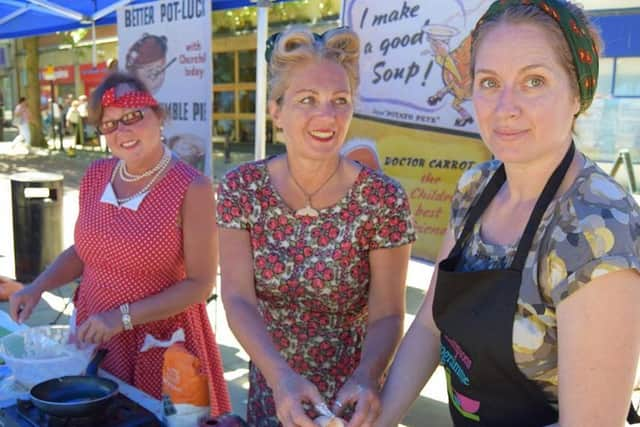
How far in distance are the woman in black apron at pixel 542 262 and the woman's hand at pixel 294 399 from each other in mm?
300

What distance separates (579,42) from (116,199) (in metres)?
1.68

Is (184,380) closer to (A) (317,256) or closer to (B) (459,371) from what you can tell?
(A) (317,256)

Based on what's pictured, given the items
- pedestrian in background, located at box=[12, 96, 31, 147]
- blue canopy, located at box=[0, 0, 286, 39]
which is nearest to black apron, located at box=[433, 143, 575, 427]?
blue canopy, located at box=[0, 0, 286, 39]

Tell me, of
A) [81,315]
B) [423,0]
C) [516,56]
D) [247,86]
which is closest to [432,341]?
[516,56]

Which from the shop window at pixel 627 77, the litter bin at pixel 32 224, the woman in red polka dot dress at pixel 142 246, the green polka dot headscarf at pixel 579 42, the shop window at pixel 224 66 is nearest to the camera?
the green polka dot headscarf at pixel 579 42

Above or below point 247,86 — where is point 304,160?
below

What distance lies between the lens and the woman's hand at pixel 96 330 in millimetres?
1920

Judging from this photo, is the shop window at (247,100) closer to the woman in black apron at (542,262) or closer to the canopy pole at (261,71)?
the canopy pole at (261,71)

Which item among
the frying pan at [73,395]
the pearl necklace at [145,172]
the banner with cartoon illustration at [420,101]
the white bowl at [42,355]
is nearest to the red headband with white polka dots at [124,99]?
the pearl necklace at [145,172]

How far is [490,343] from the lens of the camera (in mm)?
1140

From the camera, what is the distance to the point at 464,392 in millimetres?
1257

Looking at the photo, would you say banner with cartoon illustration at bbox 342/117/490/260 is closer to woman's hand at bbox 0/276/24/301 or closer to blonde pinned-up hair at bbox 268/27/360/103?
blonde pinned-up hair at bbox 268/27/360/103

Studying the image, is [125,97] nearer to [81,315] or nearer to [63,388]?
[81,315]

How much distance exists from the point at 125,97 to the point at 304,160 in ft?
2.82
